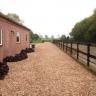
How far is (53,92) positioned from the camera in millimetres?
A: 7852

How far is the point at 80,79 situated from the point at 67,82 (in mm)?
843

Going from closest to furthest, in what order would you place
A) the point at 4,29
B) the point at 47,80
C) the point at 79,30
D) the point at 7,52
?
the point at 47,80, the point at 4,29, the point at 7,52, the point at 79,30

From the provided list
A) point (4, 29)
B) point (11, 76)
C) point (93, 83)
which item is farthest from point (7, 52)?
point (93, 83)

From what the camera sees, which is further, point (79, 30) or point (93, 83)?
point (79, 30)

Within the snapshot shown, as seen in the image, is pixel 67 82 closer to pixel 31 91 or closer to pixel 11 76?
pixel 31 91

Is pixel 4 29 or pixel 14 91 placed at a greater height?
pixel 4 29

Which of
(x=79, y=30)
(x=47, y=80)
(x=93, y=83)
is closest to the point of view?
(x=93, y=83)

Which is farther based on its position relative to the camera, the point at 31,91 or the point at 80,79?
the point at 80,79

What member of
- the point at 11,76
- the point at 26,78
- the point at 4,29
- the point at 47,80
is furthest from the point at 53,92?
the point at 4,29

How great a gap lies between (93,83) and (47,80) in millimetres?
1804

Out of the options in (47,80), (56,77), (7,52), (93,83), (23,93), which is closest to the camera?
(23,93)

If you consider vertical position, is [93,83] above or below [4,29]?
below

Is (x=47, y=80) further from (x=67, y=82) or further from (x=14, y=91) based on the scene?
(x=14, y=91)

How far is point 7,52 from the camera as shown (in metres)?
18.7
